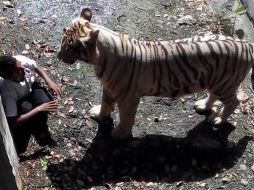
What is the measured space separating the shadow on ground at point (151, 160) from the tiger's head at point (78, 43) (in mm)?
977

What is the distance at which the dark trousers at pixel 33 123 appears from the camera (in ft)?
16.4

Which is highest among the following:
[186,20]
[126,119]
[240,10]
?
[240,10]

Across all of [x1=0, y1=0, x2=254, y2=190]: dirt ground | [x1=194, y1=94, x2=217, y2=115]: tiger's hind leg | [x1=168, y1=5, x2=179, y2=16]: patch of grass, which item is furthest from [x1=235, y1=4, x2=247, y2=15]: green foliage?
[x1=194, y1=94, x2=217, y2=115]: tiger's hind leg

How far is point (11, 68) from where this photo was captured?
15.0 feet

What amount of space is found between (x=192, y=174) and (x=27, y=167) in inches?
57.2

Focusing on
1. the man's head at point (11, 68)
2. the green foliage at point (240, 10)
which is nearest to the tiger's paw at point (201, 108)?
the green foliage at point (240, 10)

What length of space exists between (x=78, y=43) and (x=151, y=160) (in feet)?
4.37

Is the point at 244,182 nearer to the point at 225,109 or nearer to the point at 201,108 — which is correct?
the point at 225,109

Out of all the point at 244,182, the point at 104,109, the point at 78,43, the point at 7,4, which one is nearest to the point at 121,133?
the point at 104,109

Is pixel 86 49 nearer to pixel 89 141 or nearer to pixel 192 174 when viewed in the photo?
pixel 89 141

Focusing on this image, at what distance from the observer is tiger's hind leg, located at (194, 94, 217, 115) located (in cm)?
538

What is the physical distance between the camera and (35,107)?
5047 mm

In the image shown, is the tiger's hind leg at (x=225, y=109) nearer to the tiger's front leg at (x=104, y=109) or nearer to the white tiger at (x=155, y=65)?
the white tiger at (x=155, y=65)

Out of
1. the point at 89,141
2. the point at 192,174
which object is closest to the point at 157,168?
the point at 192,174
